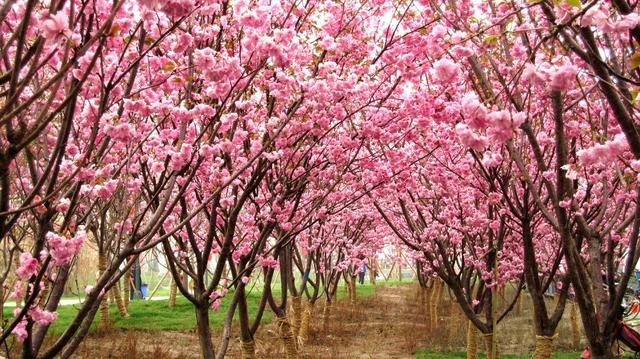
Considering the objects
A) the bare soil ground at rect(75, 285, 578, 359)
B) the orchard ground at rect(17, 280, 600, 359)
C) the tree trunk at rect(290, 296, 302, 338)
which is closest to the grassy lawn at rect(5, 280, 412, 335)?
the orchard ground at rect(17, 280, 600, 359)

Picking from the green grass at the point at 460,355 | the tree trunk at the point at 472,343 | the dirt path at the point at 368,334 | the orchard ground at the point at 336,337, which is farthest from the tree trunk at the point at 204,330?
the green grass at the point at 460,355

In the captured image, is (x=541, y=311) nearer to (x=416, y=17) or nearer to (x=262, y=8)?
(x=416, y=17)

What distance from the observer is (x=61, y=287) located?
4145mm

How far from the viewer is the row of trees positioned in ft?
9.32

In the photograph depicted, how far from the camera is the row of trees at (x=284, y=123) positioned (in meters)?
2.84

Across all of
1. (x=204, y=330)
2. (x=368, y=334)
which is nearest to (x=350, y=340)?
(x=368, y=334)

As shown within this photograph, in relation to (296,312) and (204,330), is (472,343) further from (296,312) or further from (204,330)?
(204,330)

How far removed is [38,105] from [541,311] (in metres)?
5.17

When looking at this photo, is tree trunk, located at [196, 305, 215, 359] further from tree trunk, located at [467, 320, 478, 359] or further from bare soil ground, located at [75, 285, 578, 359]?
bare soil ground, located at [75, 285, 578, 359]

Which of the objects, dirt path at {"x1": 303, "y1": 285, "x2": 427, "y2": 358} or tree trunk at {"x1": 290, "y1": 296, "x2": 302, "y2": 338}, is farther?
dirt path at {"x1": 303, "y1": 285, "x2": 427, "y2": 358}

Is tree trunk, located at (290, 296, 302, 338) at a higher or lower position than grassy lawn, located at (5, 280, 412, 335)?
higher

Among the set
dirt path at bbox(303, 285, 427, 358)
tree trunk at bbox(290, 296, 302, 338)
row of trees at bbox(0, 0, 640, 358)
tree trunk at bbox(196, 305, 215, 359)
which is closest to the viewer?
row of trees at bbox(0, 0, 640, 358)

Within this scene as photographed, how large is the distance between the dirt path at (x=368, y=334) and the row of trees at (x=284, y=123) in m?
4.36

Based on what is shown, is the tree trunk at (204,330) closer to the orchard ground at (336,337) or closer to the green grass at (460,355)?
the orchard ground at (336,337)
